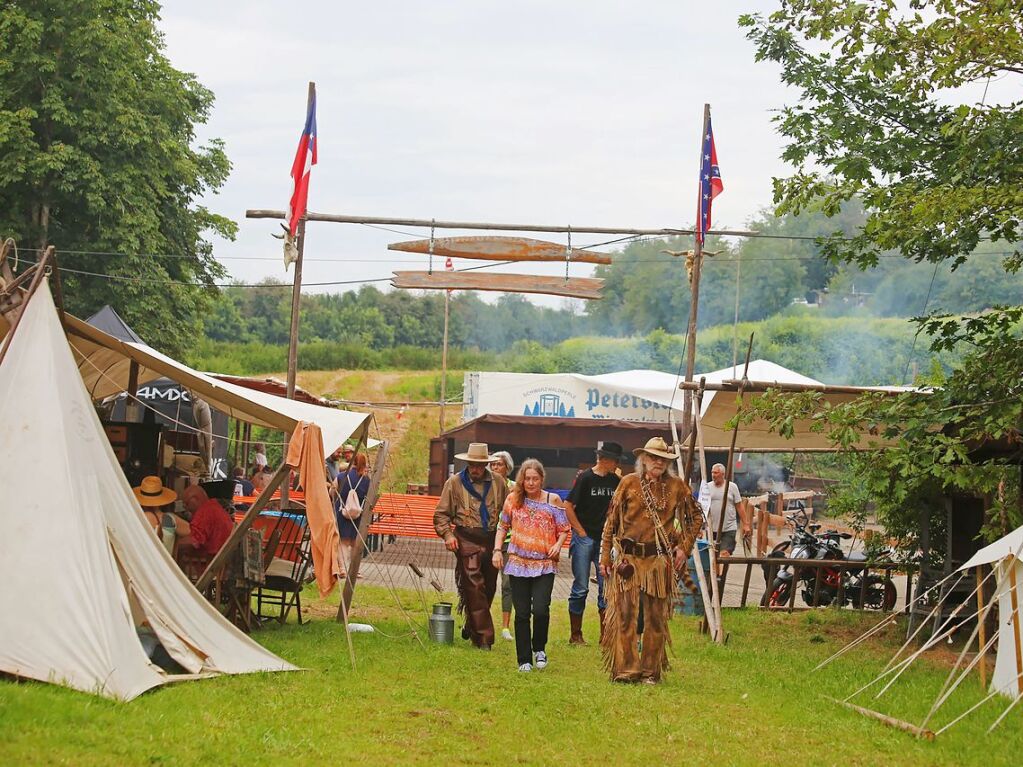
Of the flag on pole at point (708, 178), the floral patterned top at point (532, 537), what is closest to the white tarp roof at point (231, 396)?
the floral patterned top at point (532, 537)

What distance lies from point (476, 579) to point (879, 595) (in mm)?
7086

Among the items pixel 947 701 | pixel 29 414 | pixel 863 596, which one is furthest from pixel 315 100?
pixel 947 701

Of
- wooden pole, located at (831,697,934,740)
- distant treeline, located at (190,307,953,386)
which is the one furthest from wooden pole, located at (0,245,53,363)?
distant treeline, located at (190,307,953,386)

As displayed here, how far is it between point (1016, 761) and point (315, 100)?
44.9 ft

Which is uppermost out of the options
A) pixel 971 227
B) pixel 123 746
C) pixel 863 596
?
pixel 971 227

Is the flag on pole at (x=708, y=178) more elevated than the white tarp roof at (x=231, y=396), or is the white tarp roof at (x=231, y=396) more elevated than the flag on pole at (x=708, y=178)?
the flag on pole at (x=708, y=178)

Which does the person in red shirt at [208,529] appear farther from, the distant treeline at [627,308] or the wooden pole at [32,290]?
the distant treeline at [627,308]

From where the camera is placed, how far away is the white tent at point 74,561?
7.34m

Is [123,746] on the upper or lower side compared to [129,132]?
lower

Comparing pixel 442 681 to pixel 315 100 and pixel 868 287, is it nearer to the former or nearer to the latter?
pixel 315 100

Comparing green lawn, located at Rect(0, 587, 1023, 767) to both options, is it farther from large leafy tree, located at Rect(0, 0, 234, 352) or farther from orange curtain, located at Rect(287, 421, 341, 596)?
large leafy tree, located at Rect(0, 0, 234, 352)

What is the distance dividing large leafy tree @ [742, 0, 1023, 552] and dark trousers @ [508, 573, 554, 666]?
7.66 feet

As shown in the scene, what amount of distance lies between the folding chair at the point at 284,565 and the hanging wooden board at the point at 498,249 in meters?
4.33

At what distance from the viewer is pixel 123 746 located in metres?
6.09
